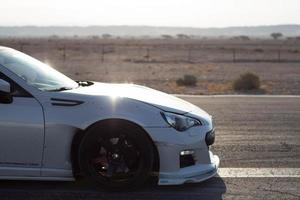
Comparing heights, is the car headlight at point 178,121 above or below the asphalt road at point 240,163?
above

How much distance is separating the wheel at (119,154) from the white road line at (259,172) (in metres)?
1.25

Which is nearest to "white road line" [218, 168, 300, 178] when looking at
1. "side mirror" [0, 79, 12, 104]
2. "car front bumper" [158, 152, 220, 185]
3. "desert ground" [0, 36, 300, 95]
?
"car front bumper" [158, 152, 220, 185]

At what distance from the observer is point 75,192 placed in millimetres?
5379

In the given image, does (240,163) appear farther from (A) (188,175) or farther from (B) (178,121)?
(B) (178,121)

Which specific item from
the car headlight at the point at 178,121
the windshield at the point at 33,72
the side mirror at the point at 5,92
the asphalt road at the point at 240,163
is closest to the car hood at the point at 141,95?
the car headlight at the point at 178,121

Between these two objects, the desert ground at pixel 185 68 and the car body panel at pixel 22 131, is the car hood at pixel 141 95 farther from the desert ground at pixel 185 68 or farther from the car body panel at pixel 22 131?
the desert ground at pixel 185 68

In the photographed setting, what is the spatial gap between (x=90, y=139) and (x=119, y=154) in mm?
329

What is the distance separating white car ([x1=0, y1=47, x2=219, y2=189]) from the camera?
521 cm

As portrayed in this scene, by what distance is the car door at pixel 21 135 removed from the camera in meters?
5.19

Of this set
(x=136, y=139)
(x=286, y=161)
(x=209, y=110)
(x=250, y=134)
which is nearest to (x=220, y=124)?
(x=250, y=134)

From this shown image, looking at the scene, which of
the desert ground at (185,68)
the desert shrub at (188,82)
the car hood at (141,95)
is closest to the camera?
the car hood at (141,95)

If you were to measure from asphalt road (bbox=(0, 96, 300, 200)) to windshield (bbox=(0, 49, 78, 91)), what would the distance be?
110cm

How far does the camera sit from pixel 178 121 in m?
5.38

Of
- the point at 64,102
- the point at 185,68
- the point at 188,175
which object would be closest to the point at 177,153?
the point at 188,175
